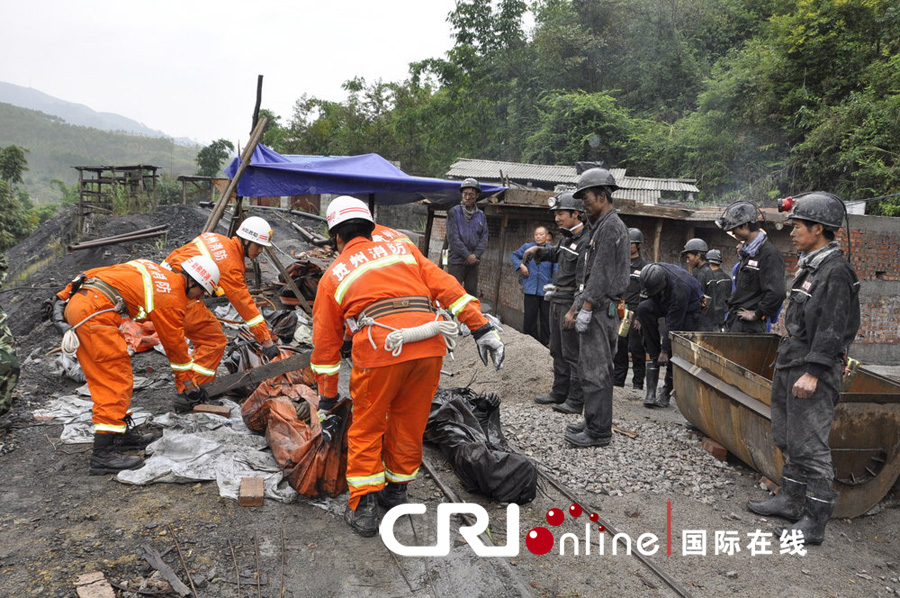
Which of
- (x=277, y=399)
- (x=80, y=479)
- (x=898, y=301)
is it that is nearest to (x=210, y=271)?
(x=277, y=399)

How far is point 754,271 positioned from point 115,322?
5.04 meters

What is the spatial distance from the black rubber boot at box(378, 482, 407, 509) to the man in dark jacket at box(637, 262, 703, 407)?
3.65 m

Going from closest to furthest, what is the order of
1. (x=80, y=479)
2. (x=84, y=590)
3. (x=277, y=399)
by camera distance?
(x=84, y=590), (x=80, y=479), (x=277, y=399)

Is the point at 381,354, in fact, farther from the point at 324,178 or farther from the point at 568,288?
the point at 324,178

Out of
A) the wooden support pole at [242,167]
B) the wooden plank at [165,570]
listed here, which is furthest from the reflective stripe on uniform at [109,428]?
the wooden support pole at [242,167]

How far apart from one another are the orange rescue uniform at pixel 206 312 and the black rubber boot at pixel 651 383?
3.91 m

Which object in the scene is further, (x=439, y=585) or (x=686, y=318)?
(x=686, y=318)

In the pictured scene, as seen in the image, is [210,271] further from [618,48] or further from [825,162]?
[618,48]

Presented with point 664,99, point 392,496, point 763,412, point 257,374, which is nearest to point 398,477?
point 392,496

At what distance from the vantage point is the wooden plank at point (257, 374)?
491cm

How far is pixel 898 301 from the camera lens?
10711 mm

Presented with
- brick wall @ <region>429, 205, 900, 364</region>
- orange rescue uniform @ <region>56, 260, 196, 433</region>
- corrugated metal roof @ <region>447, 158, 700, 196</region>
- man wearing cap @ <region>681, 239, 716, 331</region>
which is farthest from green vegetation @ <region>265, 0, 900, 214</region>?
orange rescue uniform @ <region>56, 260, 196, 433</region>

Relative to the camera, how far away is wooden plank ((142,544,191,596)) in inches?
111

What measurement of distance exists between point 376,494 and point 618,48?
91.8 ft
